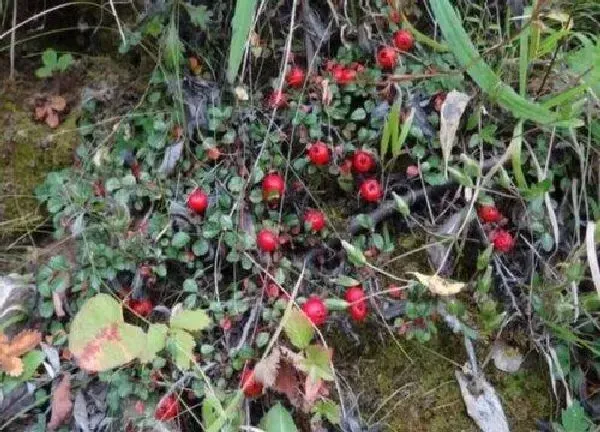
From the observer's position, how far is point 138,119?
6.69ft

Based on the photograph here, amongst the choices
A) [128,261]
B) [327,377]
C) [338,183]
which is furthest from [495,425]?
[128,261]

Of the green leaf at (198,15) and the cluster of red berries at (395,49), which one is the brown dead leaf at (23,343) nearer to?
the green leaf at (198,15)

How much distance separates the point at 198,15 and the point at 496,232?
89 centimetres

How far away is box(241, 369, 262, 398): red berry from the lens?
1.68 metres

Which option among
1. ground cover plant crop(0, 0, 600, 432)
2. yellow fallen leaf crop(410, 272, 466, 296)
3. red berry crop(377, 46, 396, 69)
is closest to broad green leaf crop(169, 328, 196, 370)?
ground cover plant crop(0, 0, 600, 432)

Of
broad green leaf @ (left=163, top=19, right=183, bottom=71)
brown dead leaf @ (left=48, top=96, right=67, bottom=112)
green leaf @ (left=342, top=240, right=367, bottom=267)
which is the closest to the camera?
green leaf @ (left=342, top=240, right=367, bottom=267)

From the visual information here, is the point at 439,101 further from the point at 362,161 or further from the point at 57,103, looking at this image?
the point at 57,103

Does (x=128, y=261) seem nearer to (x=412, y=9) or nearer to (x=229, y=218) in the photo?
(x=229, y=218)

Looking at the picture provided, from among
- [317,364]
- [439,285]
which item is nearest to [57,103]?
[317,364]

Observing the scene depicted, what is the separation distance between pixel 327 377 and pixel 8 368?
68 centimetres

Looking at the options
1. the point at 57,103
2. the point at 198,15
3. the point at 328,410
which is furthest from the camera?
the point at 57,103

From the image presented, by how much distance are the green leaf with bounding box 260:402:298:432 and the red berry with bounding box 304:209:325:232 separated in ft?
1.35

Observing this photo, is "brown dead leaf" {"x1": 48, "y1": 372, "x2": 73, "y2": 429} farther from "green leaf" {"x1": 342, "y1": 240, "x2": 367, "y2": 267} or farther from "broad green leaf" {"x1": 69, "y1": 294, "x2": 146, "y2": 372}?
"green leaf" {"x1": 342, "y1": 240, "x2": 367, "y2": 267}

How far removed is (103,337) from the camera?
167cm
